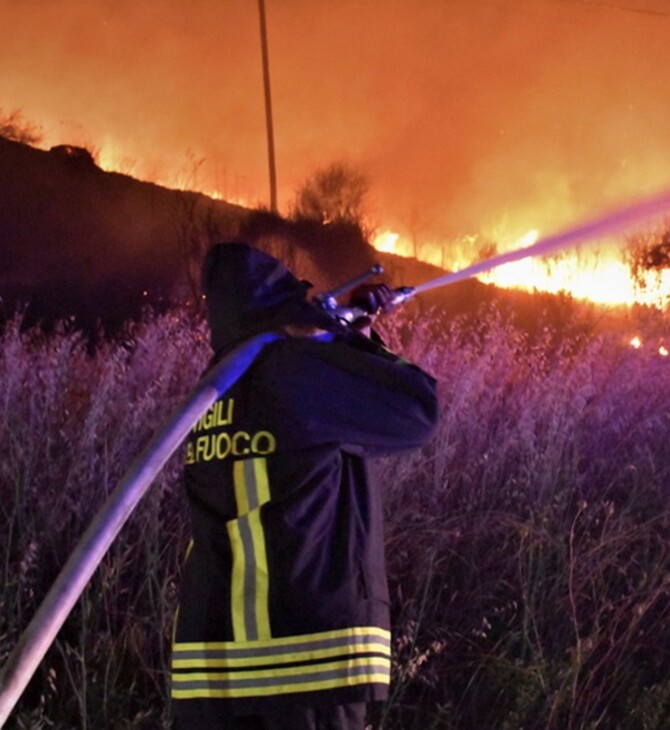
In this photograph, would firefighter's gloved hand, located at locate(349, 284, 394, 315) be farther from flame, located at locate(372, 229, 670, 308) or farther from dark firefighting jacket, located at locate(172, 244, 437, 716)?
flame, located at locate(372, 229, 670, 308)

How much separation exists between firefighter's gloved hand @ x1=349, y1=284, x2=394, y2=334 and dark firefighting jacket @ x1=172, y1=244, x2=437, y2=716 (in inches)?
7.4

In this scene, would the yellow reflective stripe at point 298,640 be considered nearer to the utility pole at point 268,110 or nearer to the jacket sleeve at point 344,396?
the jacket sleeve at point 344,396

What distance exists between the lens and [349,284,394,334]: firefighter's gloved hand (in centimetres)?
231

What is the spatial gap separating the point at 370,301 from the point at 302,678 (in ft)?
2.86

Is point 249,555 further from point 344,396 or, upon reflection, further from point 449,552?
point 449,552

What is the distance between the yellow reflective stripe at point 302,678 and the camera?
195 centimetres

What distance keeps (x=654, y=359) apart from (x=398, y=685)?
10.6ft

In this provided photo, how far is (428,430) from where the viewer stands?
2047 mm

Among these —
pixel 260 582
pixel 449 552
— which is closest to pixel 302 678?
pixel 260 582

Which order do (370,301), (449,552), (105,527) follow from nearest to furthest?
(105,527), (370,301), (449,552)

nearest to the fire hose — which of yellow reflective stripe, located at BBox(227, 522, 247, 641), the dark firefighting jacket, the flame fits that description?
the dark firefighting jacket

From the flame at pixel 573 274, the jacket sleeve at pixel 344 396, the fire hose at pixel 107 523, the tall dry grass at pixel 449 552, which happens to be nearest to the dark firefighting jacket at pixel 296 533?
the jacket sleeve at pixel 344 396

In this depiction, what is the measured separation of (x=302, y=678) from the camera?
195cm

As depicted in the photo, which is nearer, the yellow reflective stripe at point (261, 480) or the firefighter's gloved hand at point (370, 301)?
the yellow reflective stripe at point (261, 480)
